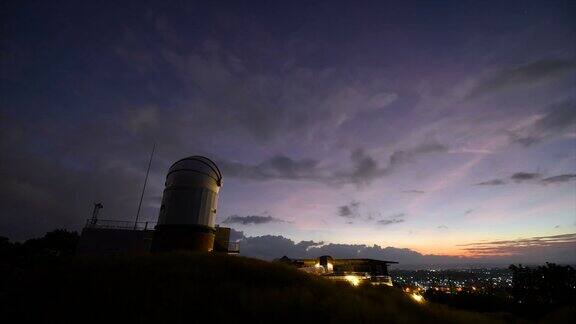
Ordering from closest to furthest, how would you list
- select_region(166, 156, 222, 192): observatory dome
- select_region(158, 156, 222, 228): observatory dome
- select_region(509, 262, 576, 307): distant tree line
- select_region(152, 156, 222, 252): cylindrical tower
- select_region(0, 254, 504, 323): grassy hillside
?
1. select_region(0, 254, 504, 323): grassy hillside
2. select_region(152, 156, 222, 252): cylindrical tower
3. select_region(158, 156, 222, 228): observatory dome
4. select_region(166, 156, 222, 192): observatory dome
5. select_region(509, 262, 576, 307): distant tree line

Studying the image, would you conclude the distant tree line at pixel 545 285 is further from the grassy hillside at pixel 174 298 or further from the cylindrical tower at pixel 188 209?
the cylindrical tower at pixel 188 209

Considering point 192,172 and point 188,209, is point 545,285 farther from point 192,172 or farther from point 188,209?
point 192,172

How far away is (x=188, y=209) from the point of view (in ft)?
67.3

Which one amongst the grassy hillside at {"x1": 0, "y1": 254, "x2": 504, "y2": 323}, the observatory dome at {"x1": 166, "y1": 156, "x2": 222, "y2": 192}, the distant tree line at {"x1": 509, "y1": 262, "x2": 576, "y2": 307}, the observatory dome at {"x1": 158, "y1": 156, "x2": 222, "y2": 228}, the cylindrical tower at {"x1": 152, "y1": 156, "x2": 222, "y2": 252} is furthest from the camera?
the distant tree line at {"x1": 509, "y1": 262, "x2": 576, "y2": 307}

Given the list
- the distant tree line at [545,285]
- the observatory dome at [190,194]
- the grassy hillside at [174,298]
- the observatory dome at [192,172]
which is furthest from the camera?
the distant tree line at [545,285]

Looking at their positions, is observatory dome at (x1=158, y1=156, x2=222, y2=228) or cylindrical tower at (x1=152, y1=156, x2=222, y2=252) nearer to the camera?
cylindrical tower at (x1=152, y1=156, x2=222, y2=252)

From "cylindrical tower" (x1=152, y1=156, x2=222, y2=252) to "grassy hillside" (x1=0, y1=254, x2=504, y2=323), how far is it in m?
6.26

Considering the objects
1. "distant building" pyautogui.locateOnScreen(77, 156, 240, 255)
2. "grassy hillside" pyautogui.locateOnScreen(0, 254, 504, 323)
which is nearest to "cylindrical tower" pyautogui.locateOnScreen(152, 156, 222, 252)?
"distant building" pyautogui.locateOnScreen(77, 156, 240, 255)

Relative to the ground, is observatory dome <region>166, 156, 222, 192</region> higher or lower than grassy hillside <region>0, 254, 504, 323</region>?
higher

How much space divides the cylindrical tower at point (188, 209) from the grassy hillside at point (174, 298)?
626 cm

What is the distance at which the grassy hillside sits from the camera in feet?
25.7

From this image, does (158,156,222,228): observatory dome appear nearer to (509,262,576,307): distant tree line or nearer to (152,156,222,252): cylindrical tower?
(152,156,222,252): cylindrical tower

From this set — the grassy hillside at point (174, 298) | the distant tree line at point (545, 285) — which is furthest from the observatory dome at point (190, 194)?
the distant tree line at point (545, 285)

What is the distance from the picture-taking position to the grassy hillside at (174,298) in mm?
7828
